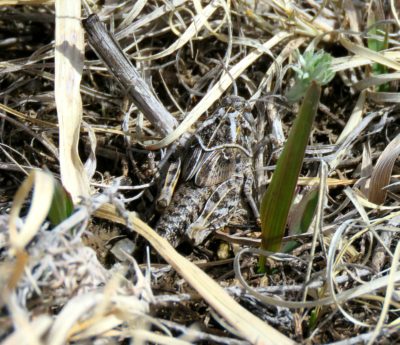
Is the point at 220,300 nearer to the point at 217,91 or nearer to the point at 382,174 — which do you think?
the point at 382,174

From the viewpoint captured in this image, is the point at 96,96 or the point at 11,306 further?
the point at 96,96

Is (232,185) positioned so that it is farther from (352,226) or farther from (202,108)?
(352,226)

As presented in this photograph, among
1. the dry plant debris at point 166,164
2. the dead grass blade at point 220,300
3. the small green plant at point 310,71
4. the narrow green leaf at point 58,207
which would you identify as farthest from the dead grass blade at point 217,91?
the narrow green leaf at point 58,207

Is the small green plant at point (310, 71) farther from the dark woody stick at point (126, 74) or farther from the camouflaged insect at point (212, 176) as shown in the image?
the dark woody stick at point (126, 74)

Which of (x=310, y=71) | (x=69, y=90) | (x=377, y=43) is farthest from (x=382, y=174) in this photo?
(x=69, y=90)

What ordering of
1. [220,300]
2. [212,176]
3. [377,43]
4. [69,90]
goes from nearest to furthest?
[220,300] → [69,90] → [212,176] → [377,43]

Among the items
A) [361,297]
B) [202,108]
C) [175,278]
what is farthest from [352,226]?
[202,108]
